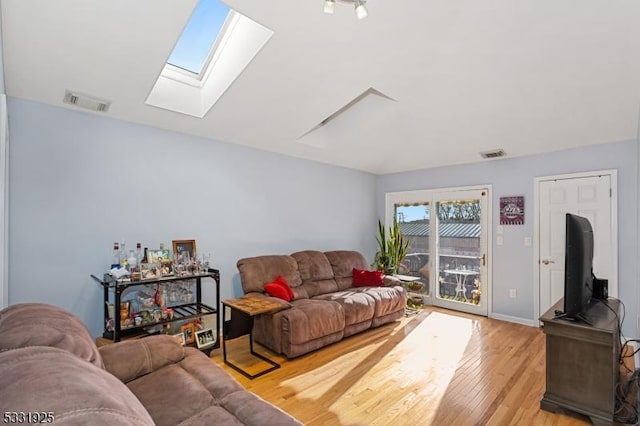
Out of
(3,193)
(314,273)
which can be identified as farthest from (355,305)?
(3,193)

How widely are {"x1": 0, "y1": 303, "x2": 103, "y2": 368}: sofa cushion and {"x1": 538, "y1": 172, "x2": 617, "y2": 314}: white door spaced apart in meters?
5.00

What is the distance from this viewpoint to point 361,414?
229 cm

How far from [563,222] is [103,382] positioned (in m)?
5.06

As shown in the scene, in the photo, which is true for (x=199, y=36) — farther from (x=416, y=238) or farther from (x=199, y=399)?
(x=416, y=238)

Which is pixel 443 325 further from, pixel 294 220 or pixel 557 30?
pixel 557 30

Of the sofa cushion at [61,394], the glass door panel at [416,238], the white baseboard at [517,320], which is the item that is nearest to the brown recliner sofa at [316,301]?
the glass door panel at [416,238]

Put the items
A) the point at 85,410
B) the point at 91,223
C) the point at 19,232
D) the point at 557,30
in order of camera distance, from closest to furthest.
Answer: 1. the point at 85,410
2. the point at 557,30
3. the point at 19,232
4. the point at 91,223

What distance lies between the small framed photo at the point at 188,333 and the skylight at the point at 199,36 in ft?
8.63

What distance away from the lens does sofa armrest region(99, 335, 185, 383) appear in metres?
1.76

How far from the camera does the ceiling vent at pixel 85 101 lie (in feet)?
8.96

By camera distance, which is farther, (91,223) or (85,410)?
(91,223)

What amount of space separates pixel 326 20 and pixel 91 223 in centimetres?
279

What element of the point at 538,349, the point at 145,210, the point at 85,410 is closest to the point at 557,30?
the point at 538,349

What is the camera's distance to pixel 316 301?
359cm
